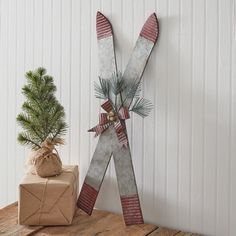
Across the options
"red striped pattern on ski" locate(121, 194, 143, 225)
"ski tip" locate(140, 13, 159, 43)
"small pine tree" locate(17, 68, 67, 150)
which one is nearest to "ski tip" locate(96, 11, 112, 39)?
"ski tip" locate(140, 13, 159, 43)

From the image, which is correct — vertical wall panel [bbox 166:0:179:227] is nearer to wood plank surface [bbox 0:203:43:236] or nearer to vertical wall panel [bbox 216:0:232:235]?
vertical wall panel [bbox 216:0:232:235]

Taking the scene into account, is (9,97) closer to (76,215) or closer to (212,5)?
(76,215)

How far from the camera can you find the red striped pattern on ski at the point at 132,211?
6.21 ft

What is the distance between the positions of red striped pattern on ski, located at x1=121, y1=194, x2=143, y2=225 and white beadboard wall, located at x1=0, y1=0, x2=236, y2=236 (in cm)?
7

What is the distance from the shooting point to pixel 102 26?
199 cm

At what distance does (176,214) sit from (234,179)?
275 millimetres

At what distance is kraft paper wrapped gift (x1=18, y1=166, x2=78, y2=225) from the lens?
6.10 ft

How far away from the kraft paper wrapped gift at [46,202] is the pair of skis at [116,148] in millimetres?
133

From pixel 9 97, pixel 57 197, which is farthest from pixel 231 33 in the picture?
pixel 9 97

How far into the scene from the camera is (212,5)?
175cm

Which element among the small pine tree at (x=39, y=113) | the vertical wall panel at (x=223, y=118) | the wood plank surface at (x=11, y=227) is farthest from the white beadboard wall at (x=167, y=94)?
the wood plank surface at (x=11, y=227)

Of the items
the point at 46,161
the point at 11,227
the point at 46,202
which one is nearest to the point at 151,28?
the point at 46,161

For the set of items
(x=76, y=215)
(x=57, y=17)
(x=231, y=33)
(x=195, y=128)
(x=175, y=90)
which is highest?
(x=57, y=17)

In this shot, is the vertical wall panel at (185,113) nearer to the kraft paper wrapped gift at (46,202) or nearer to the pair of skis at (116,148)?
the pair of skis at (116,148)
